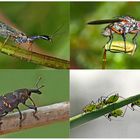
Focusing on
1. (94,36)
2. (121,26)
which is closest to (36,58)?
(94,36)

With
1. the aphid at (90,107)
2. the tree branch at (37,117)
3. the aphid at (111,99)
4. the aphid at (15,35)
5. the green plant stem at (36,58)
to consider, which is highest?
the aphid at (15,35)

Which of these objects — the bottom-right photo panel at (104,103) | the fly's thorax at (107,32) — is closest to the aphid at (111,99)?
the bottom-right photo panel at (104,103)

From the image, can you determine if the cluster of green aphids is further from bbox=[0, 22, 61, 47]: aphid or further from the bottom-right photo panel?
bbox=[0, 22, 61, 47]: aphid

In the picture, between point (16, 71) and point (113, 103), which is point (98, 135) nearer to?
point (113, 103)

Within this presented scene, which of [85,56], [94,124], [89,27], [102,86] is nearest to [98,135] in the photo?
[94,124]

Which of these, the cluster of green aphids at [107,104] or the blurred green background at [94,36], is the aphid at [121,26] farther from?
the cluster of green aphids at [107,104]

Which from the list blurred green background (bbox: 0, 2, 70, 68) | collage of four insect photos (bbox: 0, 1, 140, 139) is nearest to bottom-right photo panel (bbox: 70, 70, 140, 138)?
collage of four insect photos (bbox: 0, 1, 140, 139)
